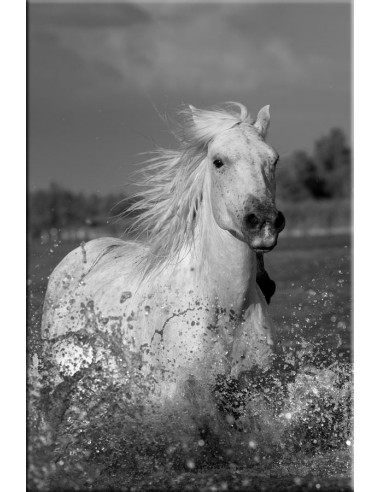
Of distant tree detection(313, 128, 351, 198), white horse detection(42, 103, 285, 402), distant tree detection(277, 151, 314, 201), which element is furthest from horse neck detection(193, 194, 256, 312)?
distant tree detection(277, 151, 314, 201)

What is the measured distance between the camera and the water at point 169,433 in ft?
13.0

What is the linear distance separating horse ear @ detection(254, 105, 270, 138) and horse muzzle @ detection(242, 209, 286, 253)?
0.56 m

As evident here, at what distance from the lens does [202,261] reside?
3.97m

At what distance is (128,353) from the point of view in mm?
4117

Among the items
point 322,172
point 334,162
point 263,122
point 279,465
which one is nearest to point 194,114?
point 263,122

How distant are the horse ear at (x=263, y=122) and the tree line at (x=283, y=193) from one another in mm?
268

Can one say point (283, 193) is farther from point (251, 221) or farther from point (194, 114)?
point (251, 221)

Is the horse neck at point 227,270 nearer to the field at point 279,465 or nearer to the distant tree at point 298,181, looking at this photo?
the field at point 279,465

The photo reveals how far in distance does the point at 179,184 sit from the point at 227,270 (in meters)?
0.50
